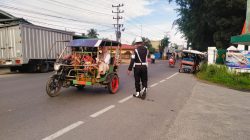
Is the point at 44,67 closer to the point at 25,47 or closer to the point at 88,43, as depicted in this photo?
the point at 25,47

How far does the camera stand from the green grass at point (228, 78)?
1248 cm

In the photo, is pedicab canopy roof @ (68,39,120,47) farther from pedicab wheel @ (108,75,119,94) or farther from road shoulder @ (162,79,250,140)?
road shoulder @ (162,79,250,140)

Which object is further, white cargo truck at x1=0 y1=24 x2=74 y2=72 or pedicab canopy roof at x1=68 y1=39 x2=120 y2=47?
white cargo truck at x1=0 y1=24 x2=74 y2=72

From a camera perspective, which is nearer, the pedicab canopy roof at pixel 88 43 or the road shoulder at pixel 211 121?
the road shoulder at pixel 211 121

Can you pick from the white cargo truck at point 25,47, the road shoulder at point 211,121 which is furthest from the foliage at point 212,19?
the road shoulder at point 211,121

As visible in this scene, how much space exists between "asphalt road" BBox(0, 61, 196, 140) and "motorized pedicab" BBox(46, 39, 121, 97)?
1.45ft

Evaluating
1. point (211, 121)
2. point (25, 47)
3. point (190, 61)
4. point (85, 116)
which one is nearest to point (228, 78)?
point (190, 61)

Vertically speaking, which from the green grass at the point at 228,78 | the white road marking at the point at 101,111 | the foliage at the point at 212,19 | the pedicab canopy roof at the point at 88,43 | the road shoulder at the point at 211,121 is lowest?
the road shoulder at the point at 211,121

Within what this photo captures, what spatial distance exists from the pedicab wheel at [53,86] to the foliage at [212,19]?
25136 mm

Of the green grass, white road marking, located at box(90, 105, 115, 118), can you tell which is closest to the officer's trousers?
white road marking, located at box(90, 105, 115, 118)

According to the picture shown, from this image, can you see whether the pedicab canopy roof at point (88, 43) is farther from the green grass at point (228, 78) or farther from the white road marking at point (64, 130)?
the green grass at point (228, 78)

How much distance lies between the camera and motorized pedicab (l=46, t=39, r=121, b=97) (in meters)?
8.18

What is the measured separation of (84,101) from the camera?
24.8 ft

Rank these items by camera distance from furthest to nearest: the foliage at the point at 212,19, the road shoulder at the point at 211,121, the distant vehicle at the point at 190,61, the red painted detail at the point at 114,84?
the foliage at the point at 212,19 → the distant vehicle at the point at 190,61 → the red painted detail at the point at 114,84 → the road shoulder at the point at 211,121
